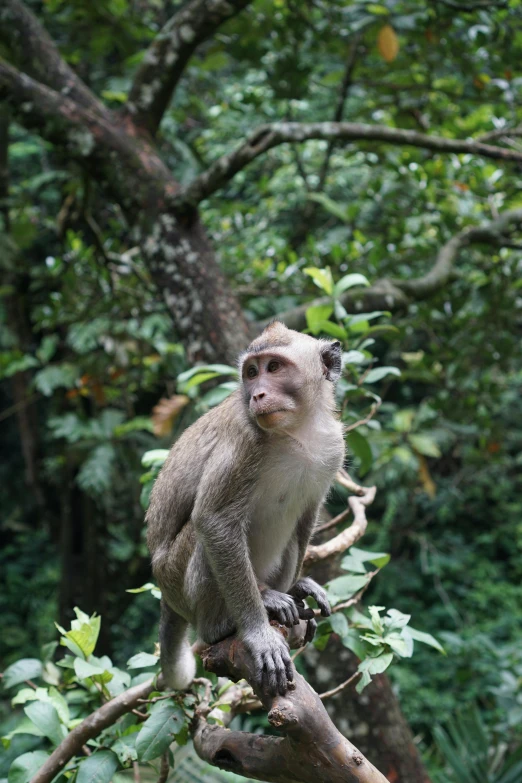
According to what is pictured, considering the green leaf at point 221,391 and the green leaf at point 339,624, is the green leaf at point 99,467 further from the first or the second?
the green leaf at point 339,624

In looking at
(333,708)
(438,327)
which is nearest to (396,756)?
(333,708)

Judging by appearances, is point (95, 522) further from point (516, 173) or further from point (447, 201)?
point (516, 173)

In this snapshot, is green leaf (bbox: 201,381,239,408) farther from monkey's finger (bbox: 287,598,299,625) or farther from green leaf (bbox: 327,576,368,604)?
monkey's finger (bbox: 287,598,299,625)

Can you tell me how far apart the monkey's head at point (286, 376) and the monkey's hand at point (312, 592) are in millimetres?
540

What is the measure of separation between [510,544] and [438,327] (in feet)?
17.8

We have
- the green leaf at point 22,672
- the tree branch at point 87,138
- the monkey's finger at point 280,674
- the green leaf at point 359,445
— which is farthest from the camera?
the tree branch at point 87,138

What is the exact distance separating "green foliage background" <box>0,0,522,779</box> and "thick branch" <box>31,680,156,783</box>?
146cm

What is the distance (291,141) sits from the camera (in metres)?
4.18

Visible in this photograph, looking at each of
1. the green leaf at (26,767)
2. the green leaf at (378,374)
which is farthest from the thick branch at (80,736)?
the green leaf at (378,374)

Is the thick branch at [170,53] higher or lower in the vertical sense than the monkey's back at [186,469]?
higher

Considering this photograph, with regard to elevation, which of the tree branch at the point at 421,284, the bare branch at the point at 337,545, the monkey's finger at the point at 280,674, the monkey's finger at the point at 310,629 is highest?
the monkey's finger at the point at 280,674

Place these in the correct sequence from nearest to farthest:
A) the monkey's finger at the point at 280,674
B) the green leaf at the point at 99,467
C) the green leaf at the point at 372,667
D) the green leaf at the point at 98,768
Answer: the monkey's finger at the point at 280,674
the green leaf at the point at 372,667
the green leaf at the point at 98,768
the green leaf at the point at 99,467

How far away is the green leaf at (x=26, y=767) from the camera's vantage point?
7.68 feet

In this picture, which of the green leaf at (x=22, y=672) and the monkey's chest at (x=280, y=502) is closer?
the monkey's chest at (x=280, y=502)
